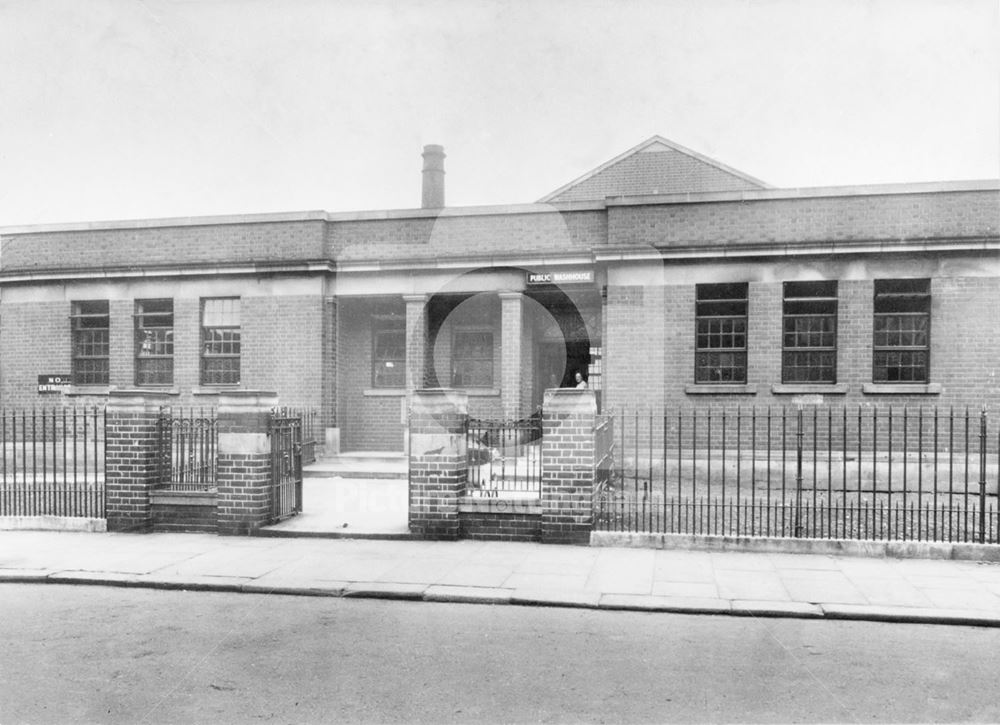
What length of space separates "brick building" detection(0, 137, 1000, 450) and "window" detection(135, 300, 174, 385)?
47mm

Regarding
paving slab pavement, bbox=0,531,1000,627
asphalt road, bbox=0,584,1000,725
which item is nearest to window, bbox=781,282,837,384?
paving slab pavement, bbox=0,531,1000,627

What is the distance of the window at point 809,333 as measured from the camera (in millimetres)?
14406

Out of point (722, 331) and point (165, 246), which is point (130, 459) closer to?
point (165, 246)

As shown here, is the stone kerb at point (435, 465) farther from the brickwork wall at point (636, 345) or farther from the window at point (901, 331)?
the window at point (901, 331)

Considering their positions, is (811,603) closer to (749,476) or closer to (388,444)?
(749,476)

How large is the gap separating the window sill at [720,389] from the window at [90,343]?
13.6 meters

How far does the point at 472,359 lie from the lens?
1777 centimetres

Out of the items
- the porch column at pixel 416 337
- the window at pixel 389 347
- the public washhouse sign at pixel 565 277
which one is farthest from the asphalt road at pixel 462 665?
the window at pixel 389 347

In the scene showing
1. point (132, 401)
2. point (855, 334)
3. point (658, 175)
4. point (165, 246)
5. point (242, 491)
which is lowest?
point (242, 491)

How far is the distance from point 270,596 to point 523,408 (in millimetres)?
10237

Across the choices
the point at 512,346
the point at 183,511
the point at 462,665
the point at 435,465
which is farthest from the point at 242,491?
the point at 512,346

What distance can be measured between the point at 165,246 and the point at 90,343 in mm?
3158

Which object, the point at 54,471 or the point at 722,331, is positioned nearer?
the point at 54,471

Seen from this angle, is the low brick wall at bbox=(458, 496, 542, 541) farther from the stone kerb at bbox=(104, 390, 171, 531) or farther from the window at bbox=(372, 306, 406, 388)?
the window at bbox=(372, 306, 406, 388)
